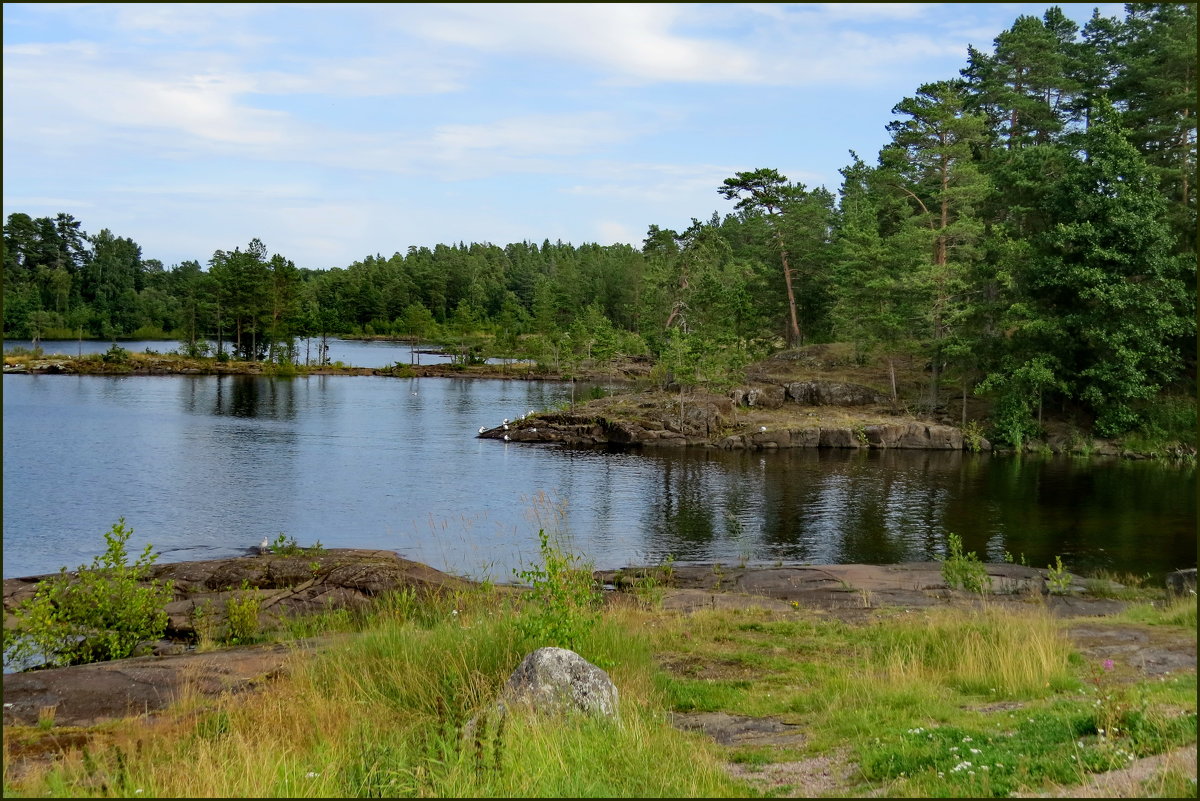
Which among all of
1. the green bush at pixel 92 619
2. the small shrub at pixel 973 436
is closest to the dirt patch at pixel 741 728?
the green bush at pixel 92 619

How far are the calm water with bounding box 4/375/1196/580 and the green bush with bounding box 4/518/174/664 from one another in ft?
18.2

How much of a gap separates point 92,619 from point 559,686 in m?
9.42

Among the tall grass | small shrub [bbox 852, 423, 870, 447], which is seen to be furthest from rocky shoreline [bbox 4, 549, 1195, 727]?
small shrub [bbox 852, 423, 870, 447]

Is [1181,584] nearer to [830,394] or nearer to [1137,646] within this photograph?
[1137,646]

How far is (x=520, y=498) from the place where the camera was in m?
32.9

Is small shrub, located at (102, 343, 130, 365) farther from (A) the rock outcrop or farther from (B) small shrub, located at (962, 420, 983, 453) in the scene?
(B) small shrub, located at (962, 420, 983, 453)

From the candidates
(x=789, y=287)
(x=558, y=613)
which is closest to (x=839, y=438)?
(x=789, y=287)

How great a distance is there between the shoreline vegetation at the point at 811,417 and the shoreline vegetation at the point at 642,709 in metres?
32.7

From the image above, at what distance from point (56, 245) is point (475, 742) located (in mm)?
145890

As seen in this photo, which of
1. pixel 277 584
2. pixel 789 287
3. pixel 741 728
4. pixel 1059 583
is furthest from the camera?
pixel 789 287

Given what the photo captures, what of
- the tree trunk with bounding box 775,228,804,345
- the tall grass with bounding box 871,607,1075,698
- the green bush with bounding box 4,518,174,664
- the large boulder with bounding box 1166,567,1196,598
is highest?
the tree trunk with bounding box 775,228,804,345

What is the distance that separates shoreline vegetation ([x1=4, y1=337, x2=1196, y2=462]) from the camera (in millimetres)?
45812

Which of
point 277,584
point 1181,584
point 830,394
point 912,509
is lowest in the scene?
point 912,509

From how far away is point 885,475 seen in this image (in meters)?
39.3
